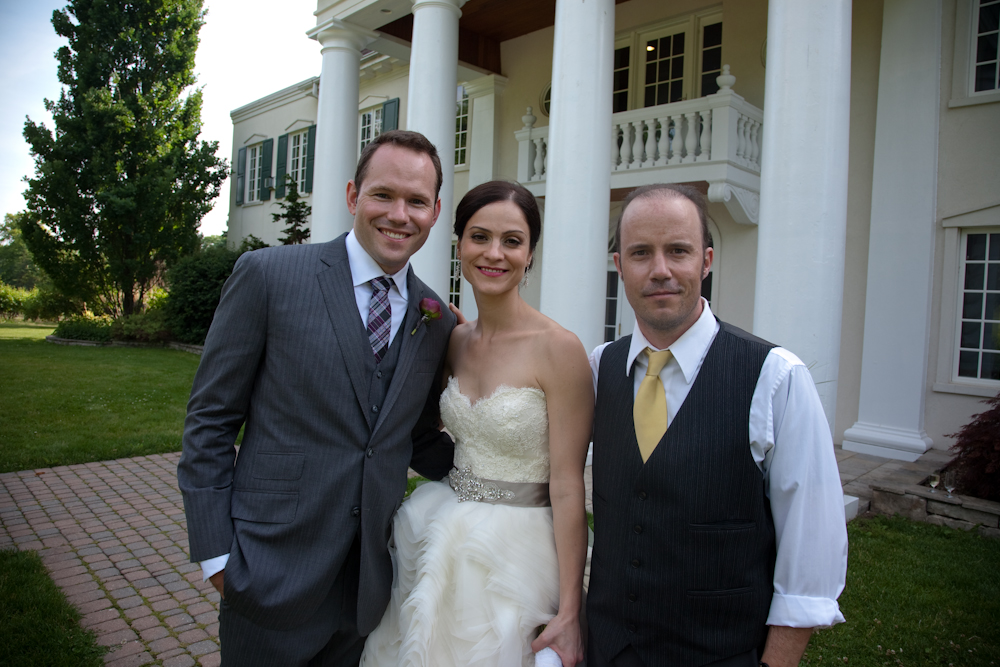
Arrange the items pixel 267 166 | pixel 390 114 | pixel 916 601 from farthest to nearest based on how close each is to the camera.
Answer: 1. pixel 267 166
2. pixel 390 114
3. pixel 916 601

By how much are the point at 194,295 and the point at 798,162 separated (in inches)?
736

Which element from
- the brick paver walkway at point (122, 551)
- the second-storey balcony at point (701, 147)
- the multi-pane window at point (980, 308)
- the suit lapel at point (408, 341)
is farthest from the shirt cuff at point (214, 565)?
the multi-pane window at point (980, 308)

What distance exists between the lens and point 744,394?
178cm

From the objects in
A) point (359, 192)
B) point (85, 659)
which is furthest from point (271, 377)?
point (85, 659)

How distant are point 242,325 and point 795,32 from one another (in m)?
5.16

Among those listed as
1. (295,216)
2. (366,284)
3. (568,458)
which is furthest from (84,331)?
(568,458)

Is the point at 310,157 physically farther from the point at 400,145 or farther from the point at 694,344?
the point at 694,344

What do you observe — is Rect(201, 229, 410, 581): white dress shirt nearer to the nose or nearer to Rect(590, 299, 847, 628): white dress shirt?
the nose

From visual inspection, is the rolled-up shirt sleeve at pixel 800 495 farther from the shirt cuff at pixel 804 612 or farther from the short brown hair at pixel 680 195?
the short brown hair at pixel 680 195

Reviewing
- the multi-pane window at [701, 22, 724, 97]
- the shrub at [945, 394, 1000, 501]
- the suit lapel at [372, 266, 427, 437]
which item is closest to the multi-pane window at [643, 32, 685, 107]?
the multi-pane window at [701, 22, 724, 97]

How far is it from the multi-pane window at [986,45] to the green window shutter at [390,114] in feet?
39.9

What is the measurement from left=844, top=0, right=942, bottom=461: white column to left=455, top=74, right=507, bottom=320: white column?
765 centimetres

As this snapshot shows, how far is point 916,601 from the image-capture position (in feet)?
13.7

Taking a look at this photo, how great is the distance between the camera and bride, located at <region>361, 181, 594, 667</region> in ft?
7.04
